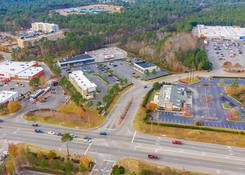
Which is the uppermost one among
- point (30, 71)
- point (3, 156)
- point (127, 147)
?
point (30, 71)

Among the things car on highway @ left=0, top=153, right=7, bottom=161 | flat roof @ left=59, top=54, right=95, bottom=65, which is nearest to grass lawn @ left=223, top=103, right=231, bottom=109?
car on highway @ left=0, top=153, right=7, bottom=161

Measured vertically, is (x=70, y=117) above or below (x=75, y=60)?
below

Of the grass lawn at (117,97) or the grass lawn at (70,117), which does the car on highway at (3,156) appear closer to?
the grass lawn at (70,117)

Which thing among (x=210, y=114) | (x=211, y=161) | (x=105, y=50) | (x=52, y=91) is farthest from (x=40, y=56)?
(x=211, y=161)

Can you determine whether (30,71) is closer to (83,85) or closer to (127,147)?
(83,85)

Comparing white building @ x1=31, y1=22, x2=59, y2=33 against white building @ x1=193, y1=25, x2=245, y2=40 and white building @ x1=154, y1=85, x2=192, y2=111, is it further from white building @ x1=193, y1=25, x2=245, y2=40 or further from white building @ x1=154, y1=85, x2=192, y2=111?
white building @ x1=154, y1=85, x2=192, y2=111

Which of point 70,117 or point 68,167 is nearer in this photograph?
point 68,167

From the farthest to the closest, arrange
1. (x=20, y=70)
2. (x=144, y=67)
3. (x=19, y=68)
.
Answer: (x=19, y=68) < (x=20, y=70) < (x=144, y=67)

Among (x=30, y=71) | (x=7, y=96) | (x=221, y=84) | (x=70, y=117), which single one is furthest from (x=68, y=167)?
(x=30, y=71)
